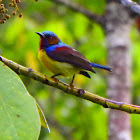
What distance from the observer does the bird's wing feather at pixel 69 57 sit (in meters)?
2.57

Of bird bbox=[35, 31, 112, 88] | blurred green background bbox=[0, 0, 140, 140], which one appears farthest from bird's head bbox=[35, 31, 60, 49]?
blurred green background bbox=[0, 0, 140, 140]

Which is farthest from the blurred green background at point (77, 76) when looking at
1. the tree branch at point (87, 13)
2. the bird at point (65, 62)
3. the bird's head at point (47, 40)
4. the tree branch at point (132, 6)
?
the tree branch at point (132, 6)

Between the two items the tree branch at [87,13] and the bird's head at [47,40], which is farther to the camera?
the tree branch at [87,13]

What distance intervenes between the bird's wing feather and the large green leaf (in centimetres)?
112

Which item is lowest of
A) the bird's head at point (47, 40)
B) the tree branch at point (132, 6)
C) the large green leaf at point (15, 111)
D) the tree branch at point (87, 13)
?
the tree branch at point (87, 13)

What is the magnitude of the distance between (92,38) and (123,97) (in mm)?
1827

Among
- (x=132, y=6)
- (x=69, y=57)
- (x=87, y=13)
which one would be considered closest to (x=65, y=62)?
(x=69, y=57)

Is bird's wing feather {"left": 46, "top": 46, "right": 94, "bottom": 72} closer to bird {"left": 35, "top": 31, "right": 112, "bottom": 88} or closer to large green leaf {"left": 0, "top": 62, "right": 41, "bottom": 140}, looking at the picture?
bird {"left": 35, "top": 31, "right": 112, "bottom": 88}

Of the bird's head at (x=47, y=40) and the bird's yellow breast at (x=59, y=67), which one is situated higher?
the bird's yellow breast at (x=59, y=67)

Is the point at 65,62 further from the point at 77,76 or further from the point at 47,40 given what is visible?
the point at 77,76

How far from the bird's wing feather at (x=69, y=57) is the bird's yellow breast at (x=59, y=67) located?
0.03 m

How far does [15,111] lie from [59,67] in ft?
4.34

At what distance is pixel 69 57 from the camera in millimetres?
2691

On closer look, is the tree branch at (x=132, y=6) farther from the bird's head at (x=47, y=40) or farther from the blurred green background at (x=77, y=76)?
the blurred green background at (x=77, y=76)
